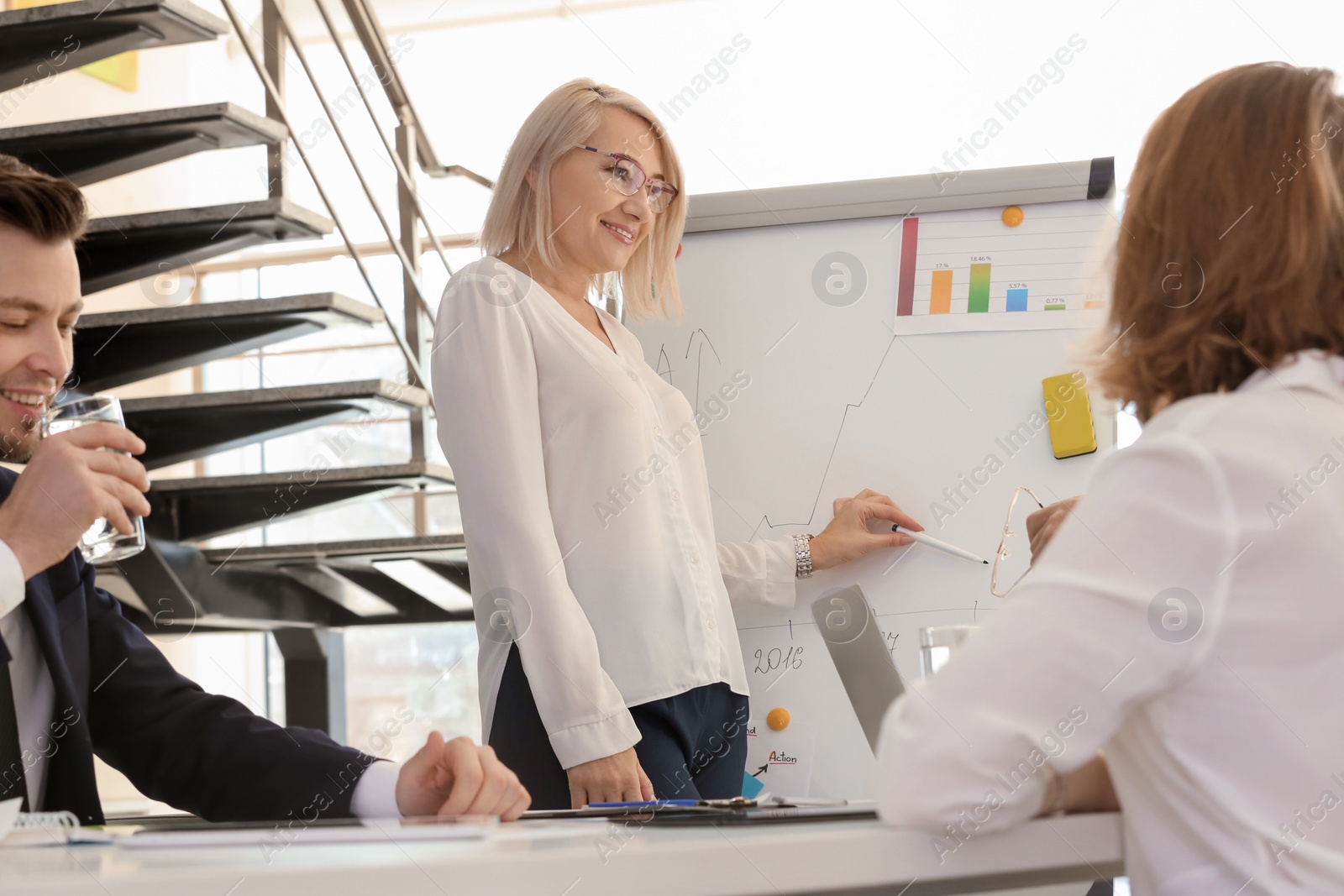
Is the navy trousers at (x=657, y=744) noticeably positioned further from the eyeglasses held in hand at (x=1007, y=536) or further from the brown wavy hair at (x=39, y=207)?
the brown wavy hair at (x=39, y=207)

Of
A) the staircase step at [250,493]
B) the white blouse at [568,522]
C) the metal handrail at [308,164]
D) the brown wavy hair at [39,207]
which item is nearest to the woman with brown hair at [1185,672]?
the white blouse at [568,522]

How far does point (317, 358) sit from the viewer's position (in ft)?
17.6

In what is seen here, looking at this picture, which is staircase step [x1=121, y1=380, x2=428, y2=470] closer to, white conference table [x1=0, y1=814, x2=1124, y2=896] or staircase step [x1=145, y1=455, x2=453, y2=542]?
staircase step [x1=145, y1=455, x2=453, y2=542]

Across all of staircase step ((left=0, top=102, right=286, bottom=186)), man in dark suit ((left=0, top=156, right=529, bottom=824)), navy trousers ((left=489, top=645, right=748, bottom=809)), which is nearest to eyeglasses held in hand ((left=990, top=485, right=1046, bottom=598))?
navy trousers ((left=489, top=645, right=748, bottom=809))

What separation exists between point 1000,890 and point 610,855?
271 millimetres

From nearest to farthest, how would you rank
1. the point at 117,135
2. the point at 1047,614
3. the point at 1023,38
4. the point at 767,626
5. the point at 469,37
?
the point at 1047,614 → the point at 767,626 → the point at 117,135 → the point at 1023,38 → the point at 469,37

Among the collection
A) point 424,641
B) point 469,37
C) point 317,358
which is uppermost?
point 469,37

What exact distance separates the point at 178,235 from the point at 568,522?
149cm

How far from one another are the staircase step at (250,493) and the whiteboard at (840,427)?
1011 millimetres

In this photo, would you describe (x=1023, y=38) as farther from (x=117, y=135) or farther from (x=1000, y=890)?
(x=1000, y=890)

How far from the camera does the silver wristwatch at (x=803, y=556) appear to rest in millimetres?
1729

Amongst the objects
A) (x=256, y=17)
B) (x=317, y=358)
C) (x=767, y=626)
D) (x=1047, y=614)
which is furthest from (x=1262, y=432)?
(x=256, y=17)

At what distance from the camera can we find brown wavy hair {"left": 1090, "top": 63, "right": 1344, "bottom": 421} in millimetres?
789

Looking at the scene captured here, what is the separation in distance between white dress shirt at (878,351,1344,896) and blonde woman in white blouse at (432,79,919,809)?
2.19ft
